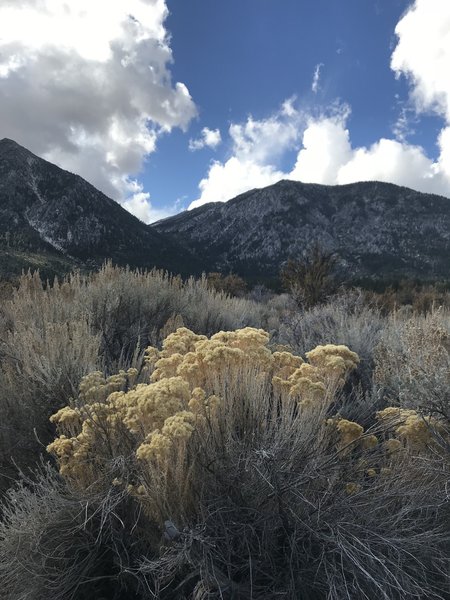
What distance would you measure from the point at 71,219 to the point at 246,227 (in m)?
64.9

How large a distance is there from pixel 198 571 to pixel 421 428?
5.93 feet

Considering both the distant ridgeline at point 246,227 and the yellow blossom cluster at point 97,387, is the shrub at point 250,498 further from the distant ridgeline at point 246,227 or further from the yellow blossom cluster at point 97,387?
the distant ridgeline at point 246,227

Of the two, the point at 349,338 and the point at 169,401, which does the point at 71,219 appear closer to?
the point at 349,338

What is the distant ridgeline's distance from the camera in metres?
124

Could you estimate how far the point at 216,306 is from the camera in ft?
27.0

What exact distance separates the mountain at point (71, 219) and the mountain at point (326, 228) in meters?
21.4

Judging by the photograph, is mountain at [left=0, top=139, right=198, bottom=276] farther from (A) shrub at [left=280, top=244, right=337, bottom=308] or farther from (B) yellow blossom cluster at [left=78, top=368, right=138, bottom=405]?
(B) yellow blossom cluster at [left=78, top=368, right=138, bottom=405]

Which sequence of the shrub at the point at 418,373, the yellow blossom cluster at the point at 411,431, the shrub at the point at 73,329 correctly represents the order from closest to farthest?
the yellow blossom cluster at the point at 411,431
the shrub at the point at 73,329
the shrub at the point at 418,373

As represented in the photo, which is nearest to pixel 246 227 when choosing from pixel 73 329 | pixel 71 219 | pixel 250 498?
pixel 71 219

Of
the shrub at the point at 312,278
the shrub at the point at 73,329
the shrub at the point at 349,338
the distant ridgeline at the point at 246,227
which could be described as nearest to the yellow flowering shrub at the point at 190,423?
the shrub at the point at 73,329

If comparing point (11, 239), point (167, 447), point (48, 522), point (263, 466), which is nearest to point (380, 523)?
point (263, 466)

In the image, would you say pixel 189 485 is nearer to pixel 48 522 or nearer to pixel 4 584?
pixel 48 522

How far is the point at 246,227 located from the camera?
163 m

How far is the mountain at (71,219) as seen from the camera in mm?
125438
